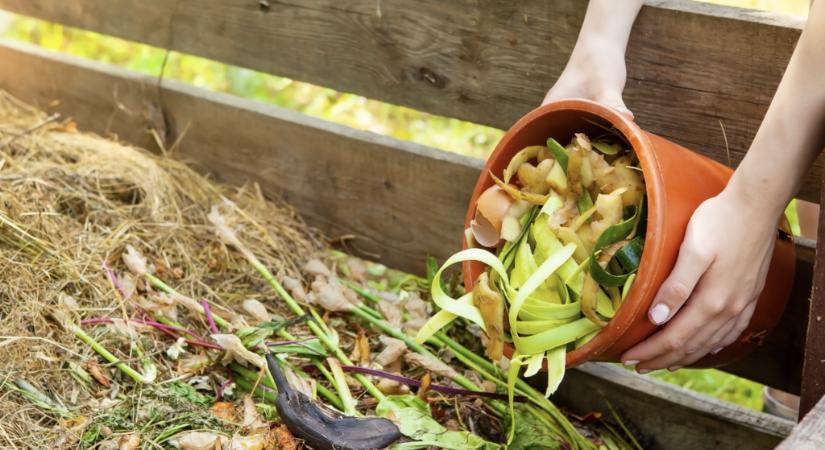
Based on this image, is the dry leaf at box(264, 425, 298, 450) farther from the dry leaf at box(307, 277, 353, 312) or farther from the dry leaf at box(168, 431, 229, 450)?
the dry leaf at box(307, 277, 353, 312)

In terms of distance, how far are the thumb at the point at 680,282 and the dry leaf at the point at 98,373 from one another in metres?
0.91

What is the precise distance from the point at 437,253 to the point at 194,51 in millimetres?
795

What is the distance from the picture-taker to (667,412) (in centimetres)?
189

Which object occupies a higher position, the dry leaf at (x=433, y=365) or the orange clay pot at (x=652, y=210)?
the orange clay pot at (x=652, y=210)

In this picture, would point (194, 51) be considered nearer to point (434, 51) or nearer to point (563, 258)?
point (434, 51)

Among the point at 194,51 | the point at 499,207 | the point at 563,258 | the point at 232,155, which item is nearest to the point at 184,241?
the point at 232,155

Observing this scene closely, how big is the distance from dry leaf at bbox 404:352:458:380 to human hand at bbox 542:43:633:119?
1.68ft

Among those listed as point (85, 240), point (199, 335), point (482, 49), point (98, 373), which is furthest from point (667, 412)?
point (85, 240)

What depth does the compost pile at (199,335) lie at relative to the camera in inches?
62.5

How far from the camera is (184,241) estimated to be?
6.95ft

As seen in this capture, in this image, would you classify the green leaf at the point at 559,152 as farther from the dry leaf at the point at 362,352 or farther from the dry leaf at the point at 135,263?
the dry leaf at the point at 135,263

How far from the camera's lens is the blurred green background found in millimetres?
3728

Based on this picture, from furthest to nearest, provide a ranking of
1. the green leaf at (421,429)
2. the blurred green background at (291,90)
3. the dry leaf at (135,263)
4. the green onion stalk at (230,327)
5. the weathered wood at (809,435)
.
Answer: the blurred green background at (291,90)
the dry leaf at (135,263)
the green onion stalk at (230,327)
the green leaf at (421,429)
the weathered wood at (809,435)

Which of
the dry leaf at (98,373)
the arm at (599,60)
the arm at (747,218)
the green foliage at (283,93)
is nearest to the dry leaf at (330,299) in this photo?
the dry leaf at (98,373)
